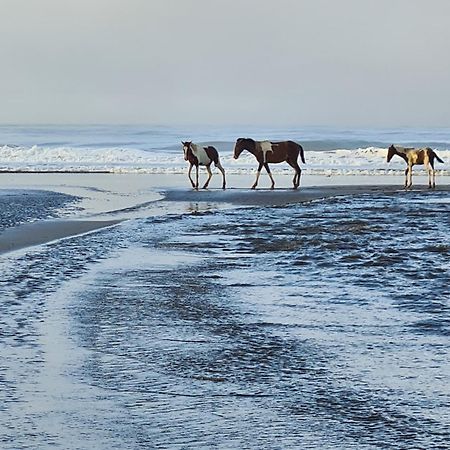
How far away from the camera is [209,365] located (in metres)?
5.36

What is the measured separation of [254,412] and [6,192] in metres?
17.9

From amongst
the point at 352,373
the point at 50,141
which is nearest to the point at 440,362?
the point at 352,373

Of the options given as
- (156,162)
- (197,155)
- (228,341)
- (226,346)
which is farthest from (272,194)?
(156,162)

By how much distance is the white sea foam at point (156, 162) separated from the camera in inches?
1416

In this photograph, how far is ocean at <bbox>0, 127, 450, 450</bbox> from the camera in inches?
166

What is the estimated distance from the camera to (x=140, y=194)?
22.9 metres

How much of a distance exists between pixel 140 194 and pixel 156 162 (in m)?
20.4

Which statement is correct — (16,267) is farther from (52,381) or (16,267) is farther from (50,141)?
(50,141)

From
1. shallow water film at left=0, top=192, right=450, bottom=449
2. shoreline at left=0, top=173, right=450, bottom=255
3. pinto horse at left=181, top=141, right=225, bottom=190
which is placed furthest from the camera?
pinto horse at left=181, top=141, right=225, bottom=190

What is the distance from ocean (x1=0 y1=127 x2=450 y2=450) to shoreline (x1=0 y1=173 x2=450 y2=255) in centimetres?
176

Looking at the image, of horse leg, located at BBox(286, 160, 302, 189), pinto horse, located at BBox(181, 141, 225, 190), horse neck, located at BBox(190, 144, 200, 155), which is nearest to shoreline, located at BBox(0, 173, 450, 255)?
horse leg, located at BBox(286, 160, 302, 189)

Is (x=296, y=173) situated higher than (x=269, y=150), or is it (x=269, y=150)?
(x=269, y=150)

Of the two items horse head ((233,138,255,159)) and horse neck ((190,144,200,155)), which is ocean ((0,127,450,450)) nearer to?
horse neck ((190,144,200,155))

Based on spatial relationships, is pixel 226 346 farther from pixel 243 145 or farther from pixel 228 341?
pixel 243 145
